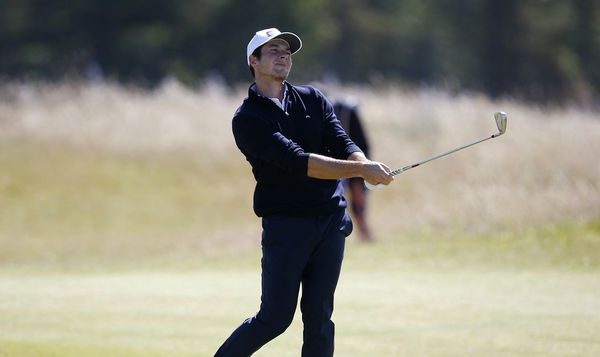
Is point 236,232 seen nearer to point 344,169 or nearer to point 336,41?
point 344,169

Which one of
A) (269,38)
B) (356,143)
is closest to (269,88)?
(269,38)

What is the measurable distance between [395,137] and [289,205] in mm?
19333

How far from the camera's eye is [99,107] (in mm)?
24109

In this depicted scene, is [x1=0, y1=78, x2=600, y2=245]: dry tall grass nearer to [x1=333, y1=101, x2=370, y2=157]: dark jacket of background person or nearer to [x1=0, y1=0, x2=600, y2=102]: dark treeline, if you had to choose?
[x1=333, y1=101, x2=370, y2=157]: dark jacket of background person

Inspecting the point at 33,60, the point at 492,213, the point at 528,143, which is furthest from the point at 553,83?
the point at 492,213

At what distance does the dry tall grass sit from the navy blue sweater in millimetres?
10832

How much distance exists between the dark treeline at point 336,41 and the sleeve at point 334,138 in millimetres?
32064

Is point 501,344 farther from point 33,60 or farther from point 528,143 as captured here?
point 33,60

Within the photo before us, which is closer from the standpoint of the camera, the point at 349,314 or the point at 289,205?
the point at 289,205

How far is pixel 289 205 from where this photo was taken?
5.46 metres

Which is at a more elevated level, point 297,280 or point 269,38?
point 269,38

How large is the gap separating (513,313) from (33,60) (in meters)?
37.6

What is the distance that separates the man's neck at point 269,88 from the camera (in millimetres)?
5602

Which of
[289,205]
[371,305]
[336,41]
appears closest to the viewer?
[289,205]
